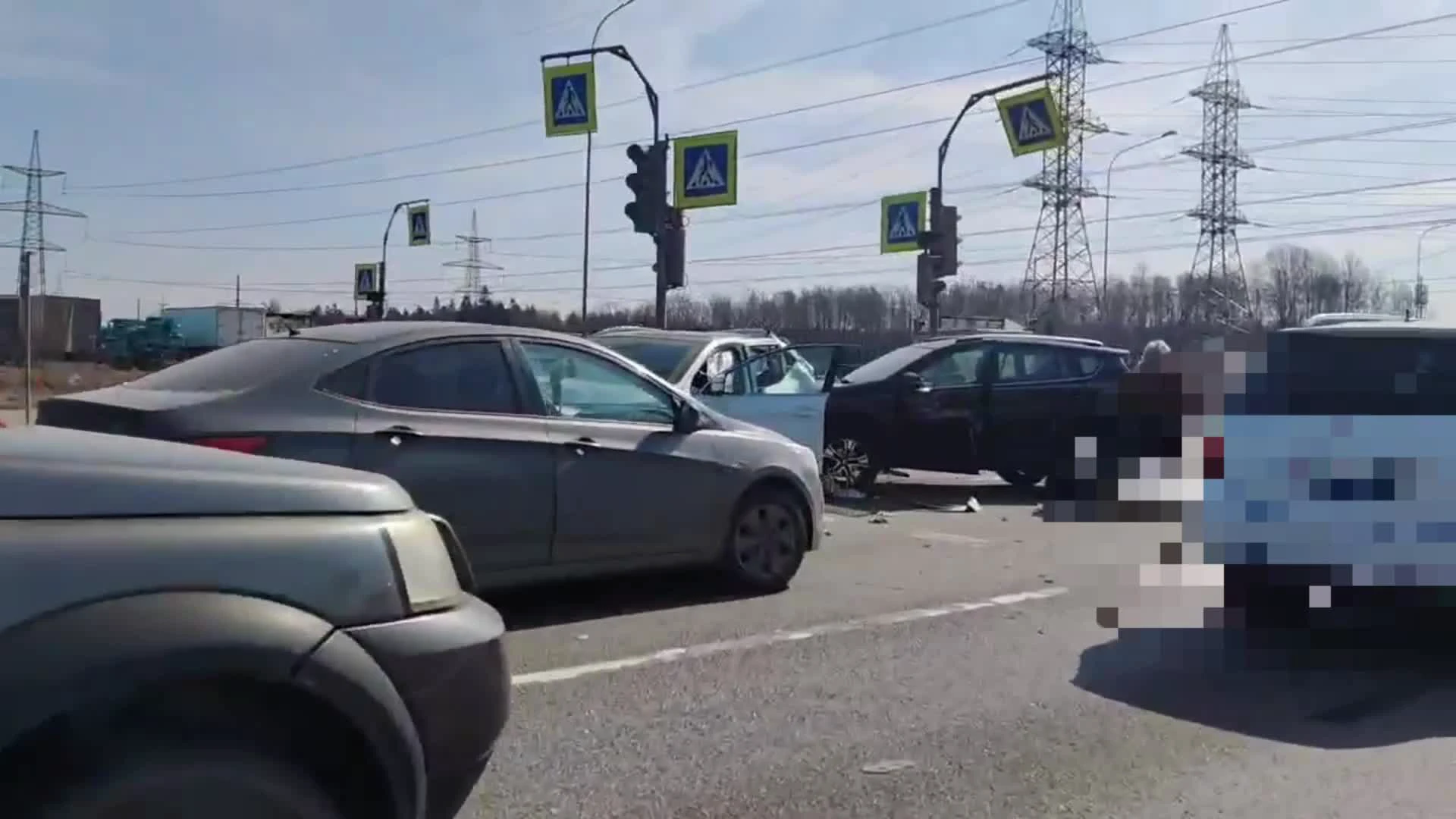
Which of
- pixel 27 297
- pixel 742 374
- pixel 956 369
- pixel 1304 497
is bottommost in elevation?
pixel 1304 497

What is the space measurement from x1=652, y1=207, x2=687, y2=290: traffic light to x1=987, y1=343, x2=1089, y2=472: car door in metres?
5.32

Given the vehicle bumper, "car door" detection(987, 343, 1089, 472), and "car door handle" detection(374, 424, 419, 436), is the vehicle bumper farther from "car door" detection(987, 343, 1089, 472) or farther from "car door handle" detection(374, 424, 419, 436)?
"car door" detection(987, 343, 1089, 472)

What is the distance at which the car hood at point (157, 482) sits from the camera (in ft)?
8.72

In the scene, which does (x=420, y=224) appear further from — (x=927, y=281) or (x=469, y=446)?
(x=469, y=446)

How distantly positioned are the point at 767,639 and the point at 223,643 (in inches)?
189

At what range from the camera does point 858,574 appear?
9.46m

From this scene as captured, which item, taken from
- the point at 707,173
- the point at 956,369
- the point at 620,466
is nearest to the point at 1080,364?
the point at 956,369

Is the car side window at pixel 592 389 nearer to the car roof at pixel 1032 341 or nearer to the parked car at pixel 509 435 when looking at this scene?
the parked car at pixel 509 435

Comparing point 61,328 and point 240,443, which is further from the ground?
point 61,328

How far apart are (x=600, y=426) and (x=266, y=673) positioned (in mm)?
4899

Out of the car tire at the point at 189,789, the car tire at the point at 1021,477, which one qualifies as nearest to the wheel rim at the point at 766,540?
the car tire at the point at 189,789

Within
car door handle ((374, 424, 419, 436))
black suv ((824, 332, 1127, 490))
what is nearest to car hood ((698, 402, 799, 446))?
car door handle ((374, 424, 419, 436))

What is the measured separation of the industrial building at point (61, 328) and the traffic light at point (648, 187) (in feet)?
127

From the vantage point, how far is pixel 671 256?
1839 cm
